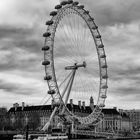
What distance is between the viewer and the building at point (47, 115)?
85688mm

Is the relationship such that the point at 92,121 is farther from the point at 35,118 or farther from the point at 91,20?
the point at 35,118

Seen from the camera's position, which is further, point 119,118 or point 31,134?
point 119,118

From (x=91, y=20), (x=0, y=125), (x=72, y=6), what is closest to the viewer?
(x=72, y=6)

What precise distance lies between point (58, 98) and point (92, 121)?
12723mm

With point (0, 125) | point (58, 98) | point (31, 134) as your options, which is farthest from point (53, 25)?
point (0, 125)

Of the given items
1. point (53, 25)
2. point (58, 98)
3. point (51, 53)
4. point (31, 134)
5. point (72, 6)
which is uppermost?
point (72, 6)

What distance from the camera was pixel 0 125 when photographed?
246ft

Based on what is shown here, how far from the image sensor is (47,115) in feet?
343

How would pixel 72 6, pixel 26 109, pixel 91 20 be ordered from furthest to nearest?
pixel 26 109 < pixel 91 20 < pixel 72 6

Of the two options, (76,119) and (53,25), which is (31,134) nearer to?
(76,119)

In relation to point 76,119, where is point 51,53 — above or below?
above

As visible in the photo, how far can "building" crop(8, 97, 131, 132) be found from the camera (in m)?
85.7

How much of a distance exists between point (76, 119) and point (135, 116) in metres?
128

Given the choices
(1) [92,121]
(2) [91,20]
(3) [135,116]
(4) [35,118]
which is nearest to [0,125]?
(4) [35,118]
